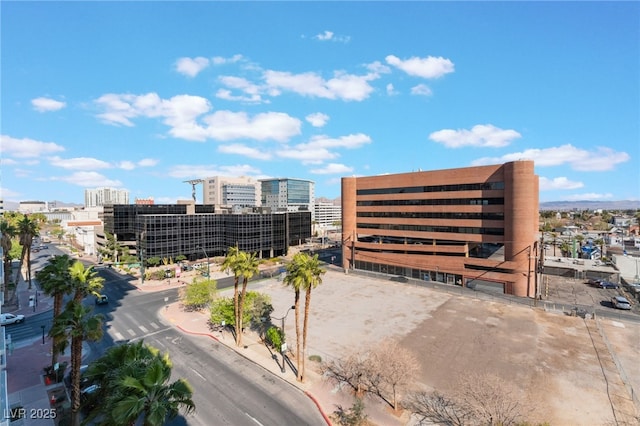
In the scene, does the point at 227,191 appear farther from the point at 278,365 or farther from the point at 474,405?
the point at 474,405

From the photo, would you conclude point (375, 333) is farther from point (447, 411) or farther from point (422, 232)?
point (422, 232)

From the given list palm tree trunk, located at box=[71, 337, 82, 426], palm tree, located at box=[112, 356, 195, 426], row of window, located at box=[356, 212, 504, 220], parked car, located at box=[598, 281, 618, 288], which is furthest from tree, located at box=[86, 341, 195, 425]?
parked car, located at box=[598, 281, 618, 288]

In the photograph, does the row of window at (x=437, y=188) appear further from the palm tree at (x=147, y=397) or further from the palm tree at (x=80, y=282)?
the palm tree at (x=147, y=397)

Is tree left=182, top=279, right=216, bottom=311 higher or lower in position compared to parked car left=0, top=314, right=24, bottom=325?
higher

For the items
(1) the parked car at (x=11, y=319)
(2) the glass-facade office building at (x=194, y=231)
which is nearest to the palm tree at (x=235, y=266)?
(1) the parked car at (x=11, y=319)

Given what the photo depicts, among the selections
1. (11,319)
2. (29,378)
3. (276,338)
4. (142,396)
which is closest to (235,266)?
(276,338)

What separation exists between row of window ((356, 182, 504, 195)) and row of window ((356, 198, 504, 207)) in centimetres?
210

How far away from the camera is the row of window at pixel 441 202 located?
58531 mm

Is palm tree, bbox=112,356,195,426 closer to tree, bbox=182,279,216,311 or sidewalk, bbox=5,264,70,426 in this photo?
sidewalk, bbox=5,264,70,426

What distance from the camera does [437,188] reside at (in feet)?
214

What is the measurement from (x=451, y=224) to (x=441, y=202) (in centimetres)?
524

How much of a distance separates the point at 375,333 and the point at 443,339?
28.0ft

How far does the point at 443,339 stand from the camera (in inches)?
1485

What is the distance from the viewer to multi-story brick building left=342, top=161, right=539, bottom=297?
5441 cm
